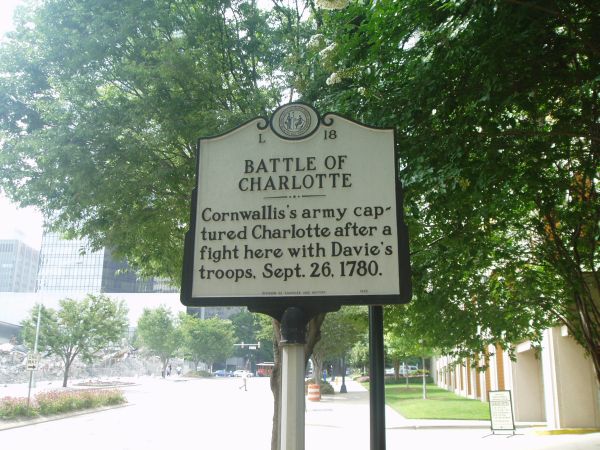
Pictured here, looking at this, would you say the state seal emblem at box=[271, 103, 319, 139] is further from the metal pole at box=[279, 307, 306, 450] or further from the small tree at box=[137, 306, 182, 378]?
the small tree at box=[137, 306, 182, 378]

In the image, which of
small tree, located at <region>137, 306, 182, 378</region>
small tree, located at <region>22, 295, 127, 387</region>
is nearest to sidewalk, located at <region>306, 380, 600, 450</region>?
small tree, located at <region>22, 295, 127, 387</region>

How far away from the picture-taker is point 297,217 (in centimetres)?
342

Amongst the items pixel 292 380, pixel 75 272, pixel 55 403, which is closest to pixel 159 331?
pixel 55 403

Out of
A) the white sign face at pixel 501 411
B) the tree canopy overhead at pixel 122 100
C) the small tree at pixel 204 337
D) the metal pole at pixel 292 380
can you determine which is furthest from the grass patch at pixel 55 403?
the small tree at pixel 204 337

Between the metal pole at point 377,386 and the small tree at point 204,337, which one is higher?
the small tree at point 204,337

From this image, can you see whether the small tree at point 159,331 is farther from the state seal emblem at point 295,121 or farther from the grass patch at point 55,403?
the state seal emblem at point 295,121

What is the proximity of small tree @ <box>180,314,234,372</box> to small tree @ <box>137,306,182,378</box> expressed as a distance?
5064mm

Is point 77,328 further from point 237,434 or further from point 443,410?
point 443,410

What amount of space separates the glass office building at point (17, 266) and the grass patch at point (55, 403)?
80648mm

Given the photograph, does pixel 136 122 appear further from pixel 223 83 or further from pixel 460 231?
pixel 460 231

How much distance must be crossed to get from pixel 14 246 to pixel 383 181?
11808cm

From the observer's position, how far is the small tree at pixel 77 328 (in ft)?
145

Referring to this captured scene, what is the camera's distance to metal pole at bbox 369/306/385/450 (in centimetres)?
424

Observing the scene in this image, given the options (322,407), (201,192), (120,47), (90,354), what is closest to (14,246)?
(90,354)
